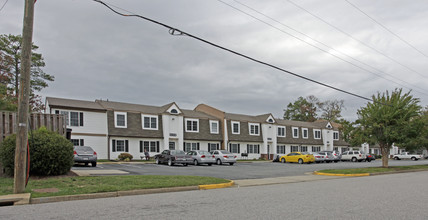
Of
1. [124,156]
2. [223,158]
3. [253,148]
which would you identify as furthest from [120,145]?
[253,148]

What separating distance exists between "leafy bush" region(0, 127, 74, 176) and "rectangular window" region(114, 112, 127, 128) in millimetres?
21052

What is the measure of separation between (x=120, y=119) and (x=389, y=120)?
25.0 metres

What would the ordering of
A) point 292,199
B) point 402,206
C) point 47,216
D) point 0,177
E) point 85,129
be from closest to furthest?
point 47,216 < point 402,206 < point 292,199 < point 0,177 < point 85,129

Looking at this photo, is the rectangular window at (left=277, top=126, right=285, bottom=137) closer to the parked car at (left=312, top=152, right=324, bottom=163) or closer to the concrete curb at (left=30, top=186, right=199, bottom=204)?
the parked car at (left=312, top=152, right=324, bottom=163)

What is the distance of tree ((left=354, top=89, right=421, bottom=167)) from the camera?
2658 centimetres

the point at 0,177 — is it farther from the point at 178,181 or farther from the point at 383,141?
the point at 383,141

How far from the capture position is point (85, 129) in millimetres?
33688

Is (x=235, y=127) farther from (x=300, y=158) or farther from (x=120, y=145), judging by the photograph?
(x=120, y=145)

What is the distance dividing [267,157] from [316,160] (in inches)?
331

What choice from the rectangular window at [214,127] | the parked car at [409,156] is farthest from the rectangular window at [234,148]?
the parked car at [409,156]

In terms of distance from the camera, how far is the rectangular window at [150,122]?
1495 inches

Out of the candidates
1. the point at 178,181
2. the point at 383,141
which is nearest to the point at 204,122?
the point at 383,141

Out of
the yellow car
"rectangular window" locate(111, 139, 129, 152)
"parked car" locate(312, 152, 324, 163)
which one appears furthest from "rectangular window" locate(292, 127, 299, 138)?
"rectangular window" locate(111, 139, 129, 152)

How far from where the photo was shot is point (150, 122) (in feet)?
126
